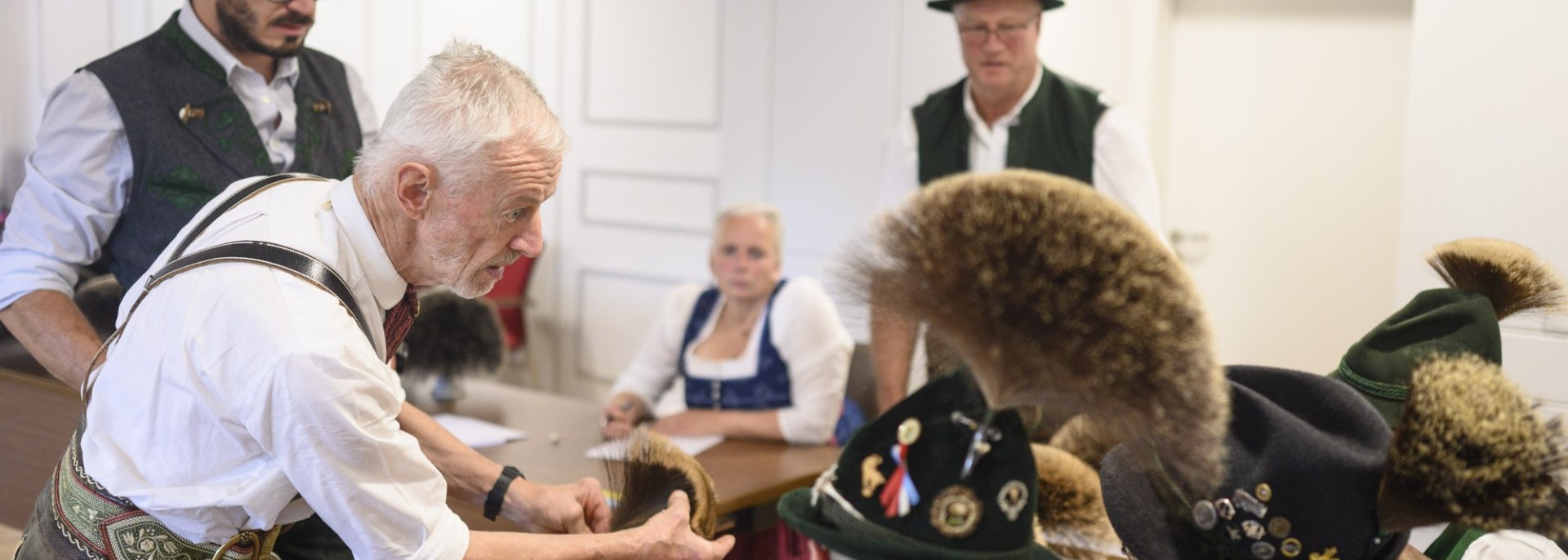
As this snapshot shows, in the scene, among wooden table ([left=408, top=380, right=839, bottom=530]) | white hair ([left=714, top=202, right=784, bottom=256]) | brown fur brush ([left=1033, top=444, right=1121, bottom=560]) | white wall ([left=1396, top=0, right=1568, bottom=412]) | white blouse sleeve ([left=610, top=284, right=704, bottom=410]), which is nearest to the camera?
brown fur brush ([left=1033, top=444, right=1121, bottom=560])

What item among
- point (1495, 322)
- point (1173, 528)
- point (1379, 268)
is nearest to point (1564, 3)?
point (1379, 268)

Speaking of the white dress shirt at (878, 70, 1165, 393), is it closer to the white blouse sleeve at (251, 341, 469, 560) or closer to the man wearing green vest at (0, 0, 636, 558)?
the man wearing green vest at (0, 0, 636, 558)

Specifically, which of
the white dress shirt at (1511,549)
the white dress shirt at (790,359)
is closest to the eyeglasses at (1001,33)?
the white dress shirt at (790,359)

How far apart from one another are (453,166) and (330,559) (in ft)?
1.88

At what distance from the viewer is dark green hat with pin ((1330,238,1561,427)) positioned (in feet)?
4.53

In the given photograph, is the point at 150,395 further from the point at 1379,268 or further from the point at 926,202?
the point at 1379,268

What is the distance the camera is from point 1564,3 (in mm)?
3123

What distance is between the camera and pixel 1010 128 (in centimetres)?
303

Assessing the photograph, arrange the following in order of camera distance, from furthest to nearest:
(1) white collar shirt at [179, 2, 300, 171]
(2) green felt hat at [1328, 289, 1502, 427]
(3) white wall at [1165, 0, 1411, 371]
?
1. (3) white wall at [1165, 0, 1411, 371]
2. (1) white collar shirt at [179, 2, 300, 171]
3. (2) green felt hat at [1328, 289, 1502, 427]

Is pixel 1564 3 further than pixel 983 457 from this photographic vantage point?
Yes

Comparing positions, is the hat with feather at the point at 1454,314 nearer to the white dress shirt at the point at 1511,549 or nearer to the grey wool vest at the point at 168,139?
the white dress shirt at the point at 1511,549

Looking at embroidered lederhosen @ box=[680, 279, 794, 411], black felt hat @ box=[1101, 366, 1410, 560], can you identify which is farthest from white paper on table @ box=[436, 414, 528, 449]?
black felt hat @ box=[1101, 366, 1410, 560]

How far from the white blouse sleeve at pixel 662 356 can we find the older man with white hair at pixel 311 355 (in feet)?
6.49

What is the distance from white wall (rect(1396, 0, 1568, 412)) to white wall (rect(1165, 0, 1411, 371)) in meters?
0.76
